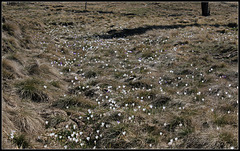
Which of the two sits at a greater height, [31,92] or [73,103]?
[31,92]

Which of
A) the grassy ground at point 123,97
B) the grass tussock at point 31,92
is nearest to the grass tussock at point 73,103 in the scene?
the grassy ground at point 123,97

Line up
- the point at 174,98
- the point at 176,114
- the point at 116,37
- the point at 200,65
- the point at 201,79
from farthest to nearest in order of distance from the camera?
the point at 116,37
the point at 200,65
the point at 201,79
the point at 174,98
the point at 176,114

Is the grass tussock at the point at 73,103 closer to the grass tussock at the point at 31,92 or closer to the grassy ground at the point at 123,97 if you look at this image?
the grassy ground at the point at 123,97

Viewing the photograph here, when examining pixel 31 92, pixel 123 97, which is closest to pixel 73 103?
pixel 31 92

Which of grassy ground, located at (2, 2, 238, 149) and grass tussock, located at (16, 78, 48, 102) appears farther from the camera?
grass tussock, located at (16, 78, 48, 102)

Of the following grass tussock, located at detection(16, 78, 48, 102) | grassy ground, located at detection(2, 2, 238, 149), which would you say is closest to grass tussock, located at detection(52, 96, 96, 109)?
grassy ground, located at detection(2, 2, 238, 149)

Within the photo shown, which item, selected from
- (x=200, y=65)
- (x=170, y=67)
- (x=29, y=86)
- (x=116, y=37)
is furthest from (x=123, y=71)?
(x=116, y=37)

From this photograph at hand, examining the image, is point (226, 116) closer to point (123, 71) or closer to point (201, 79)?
point (201, 79)

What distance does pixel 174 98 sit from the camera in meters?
5.49

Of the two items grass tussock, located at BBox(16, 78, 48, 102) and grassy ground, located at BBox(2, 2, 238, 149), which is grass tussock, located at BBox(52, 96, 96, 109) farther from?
grass tussock, located at BBox(16, 78, 48, 102)

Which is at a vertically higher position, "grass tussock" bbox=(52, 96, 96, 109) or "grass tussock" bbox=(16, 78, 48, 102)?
"grass tussock" bbox=(16, 78, 48, 102)

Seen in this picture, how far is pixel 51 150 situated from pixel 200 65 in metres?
6.45

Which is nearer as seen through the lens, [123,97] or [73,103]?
[73,103]

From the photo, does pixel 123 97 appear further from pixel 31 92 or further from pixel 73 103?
pixel 31 92
